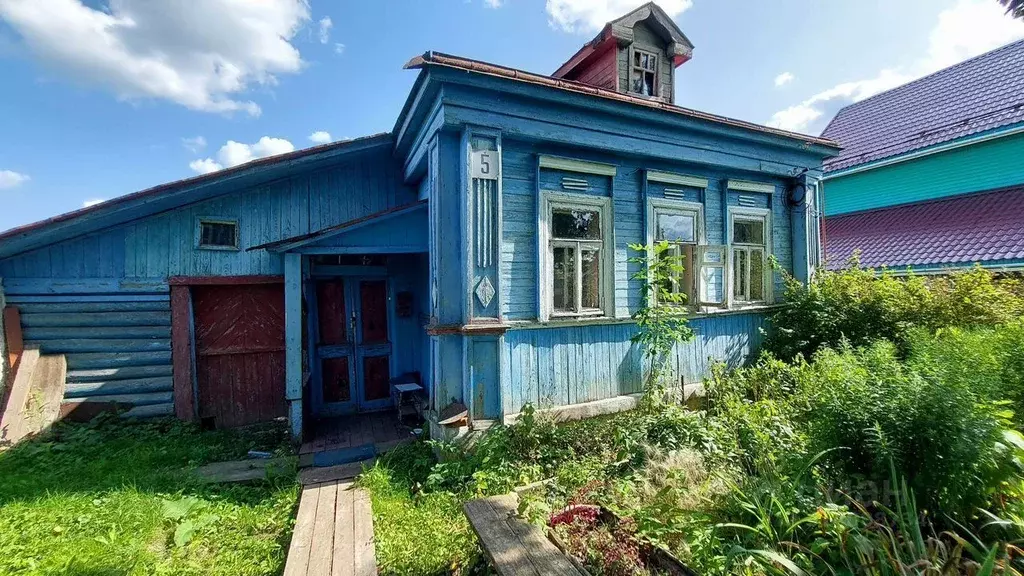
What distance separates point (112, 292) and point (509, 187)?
5.29 metres

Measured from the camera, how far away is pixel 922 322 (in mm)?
5730

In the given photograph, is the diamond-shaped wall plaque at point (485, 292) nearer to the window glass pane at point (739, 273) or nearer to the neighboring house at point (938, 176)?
the window glass pane at point (739, 273)

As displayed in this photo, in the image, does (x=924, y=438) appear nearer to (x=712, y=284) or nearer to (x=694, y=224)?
(x=712, y=284)

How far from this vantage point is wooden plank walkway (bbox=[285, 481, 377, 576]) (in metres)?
2.95

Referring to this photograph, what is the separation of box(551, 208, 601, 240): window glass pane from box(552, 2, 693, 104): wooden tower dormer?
2.61 m

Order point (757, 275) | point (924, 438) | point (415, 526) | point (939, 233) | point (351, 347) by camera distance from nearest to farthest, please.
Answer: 1. point (924, 438)
2. point (415, 526)
3. point (351, 347)
4. point (757, 275)
5. point (939, 233)

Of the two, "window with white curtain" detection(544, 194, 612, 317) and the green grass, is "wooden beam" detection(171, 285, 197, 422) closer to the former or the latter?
the green grass

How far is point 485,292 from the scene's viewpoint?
4.55 meters

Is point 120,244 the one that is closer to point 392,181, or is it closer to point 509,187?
point 392,181

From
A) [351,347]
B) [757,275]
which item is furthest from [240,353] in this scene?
[757,275]

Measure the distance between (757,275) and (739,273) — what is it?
1.55 ft

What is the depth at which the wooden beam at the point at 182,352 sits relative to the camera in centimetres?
554

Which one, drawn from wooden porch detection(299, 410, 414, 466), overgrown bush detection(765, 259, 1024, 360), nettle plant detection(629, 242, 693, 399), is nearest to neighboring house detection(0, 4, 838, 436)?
nettle plant detection(629, 242, 693, 399)

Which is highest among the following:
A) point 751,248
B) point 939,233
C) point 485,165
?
point 485,165
